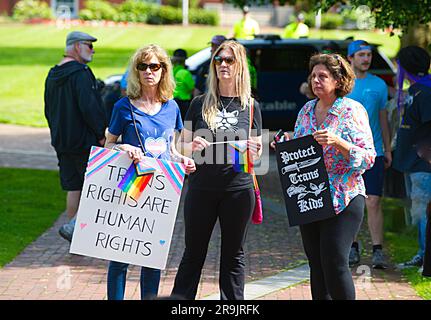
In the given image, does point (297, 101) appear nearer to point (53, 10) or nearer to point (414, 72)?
point (414, 72)

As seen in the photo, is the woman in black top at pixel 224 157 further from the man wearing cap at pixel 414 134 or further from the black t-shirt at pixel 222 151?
the man wearing cap at pixel 414 134

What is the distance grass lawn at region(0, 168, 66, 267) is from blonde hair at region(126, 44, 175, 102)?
9.55 ft

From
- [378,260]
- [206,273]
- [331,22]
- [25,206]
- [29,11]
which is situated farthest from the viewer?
[29,11]

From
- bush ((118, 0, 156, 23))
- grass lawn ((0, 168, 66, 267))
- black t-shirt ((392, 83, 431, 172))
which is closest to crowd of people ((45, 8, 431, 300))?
black t-shirt ((392, 83, 431, 172))

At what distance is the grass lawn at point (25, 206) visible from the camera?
31.4 feet

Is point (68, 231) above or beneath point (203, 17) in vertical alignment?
above

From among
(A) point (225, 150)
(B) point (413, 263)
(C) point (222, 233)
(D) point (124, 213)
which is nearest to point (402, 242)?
(B) point (413, 263)

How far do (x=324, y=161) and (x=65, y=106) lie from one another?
3560 mm

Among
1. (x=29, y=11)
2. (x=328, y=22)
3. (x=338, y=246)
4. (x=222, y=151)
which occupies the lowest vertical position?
(x=29, y=11)

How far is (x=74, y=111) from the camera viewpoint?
28.8ft

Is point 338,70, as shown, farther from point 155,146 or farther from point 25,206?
point 25,206

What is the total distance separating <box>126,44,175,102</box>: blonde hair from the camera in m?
6.28

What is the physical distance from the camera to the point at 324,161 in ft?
19.5

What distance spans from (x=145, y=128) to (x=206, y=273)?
7.97ft
